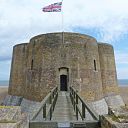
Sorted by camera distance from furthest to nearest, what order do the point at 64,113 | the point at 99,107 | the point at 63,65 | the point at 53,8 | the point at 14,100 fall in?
the point at 14,100 < the point at 99,107 < the point at 53,8 < the point at 63,65 < the point at 64,113

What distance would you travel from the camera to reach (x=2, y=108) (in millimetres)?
2773

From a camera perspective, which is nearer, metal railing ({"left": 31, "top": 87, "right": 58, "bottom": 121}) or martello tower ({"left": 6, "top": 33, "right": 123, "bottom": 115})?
metal railing ({"left": 31, "top": 87, "right": 58, "bottom": 121})

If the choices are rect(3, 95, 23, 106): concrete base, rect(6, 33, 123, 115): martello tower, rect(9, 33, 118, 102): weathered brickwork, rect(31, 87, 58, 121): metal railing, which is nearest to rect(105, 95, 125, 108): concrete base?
rect(6, 33, 123, 115): martello tower

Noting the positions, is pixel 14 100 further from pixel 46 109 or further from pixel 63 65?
pixel 46 109

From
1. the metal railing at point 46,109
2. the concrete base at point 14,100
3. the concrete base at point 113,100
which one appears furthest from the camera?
the concrete base at point 14,100

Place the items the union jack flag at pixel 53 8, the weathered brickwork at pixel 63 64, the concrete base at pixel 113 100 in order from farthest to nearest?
the concrete base at pixel 113 100 < the union jack flag at pixel 53 8 < the weathered brickwork at pixel 63 64

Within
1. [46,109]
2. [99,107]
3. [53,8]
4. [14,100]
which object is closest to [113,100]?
[99,107]

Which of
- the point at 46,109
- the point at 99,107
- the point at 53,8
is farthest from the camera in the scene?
the point at 99,107

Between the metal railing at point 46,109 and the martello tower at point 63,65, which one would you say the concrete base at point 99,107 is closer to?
the martello tower at point 63,65

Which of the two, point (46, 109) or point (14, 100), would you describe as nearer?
point (46, 109)

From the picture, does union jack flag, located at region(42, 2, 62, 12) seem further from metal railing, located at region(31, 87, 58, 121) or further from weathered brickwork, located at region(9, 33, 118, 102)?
metal railing, located at region(31, 87, 58, 121)

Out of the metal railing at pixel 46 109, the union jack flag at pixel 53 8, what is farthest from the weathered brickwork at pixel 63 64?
the metal railing at pixel 46 109

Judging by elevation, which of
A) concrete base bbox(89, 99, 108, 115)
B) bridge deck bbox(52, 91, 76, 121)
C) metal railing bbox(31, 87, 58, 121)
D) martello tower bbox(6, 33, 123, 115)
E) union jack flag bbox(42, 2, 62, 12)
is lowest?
concrete base bbox(89, 99, 108, 115)

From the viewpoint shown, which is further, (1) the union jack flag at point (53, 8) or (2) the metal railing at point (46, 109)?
(1) the union jack flag at point (53, 8)
